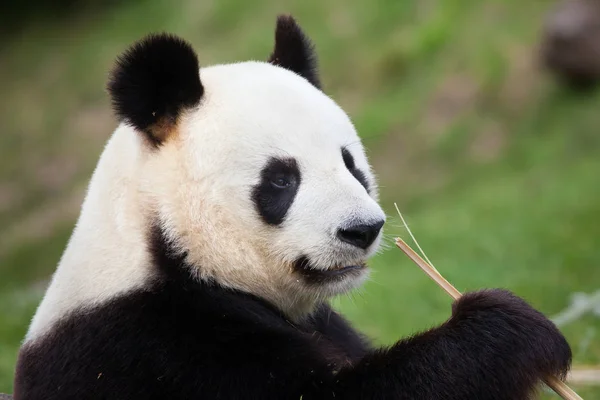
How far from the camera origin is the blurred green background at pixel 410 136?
9.00m

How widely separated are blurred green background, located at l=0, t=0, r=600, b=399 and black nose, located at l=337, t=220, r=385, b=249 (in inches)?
81.7

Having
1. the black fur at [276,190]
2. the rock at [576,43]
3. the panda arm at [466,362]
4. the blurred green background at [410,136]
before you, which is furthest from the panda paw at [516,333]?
the rock at [576,43]

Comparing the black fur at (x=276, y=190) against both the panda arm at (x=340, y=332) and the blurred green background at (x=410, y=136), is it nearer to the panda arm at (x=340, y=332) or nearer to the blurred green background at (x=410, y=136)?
the panda arm at (x=340, y=332)

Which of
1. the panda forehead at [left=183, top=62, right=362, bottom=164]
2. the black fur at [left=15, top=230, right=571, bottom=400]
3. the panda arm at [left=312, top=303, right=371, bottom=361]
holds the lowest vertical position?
the panda arm at [left=312, top=303, right=371, bottom=361]

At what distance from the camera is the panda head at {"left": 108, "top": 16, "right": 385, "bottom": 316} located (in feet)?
12.2

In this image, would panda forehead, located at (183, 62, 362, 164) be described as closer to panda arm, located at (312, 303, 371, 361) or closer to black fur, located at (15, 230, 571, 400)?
black fur, located at (15, 230, 571, 400)

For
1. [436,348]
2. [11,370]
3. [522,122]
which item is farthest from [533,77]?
[436,348]

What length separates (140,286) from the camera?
366cm

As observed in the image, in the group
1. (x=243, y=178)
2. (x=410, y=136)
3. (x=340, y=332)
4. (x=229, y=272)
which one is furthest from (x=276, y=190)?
(x=410, y=136)

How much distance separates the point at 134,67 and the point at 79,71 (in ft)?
67.2

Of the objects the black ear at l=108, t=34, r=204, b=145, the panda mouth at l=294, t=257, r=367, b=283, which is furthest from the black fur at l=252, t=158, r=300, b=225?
the black ear at l=108, t=34, r=204, b=145

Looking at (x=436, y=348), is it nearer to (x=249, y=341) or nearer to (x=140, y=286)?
(x=249, y=341)

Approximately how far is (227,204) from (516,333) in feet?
4.43

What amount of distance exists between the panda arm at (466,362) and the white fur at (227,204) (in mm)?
437
